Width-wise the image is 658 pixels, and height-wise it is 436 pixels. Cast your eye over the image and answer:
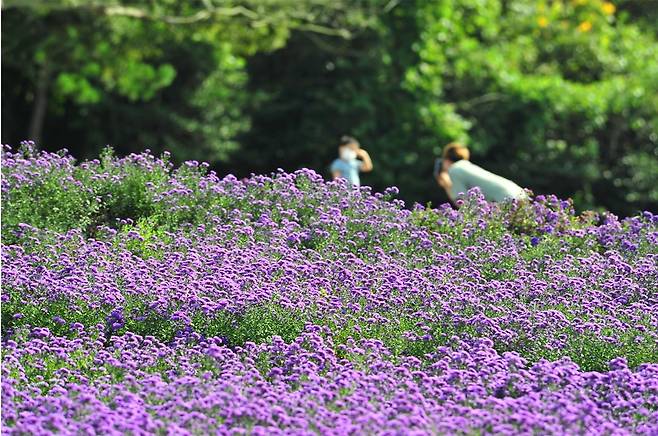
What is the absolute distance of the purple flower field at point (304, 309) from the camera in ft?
16.4

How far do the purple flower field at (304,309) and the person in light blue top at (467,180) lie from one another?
83 centimetres

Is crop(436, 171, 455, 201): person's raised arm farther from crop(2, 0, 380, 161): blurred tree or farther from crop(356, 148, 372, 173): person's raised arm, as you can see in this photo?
crop(2, 0, 380, 161): blurred tree

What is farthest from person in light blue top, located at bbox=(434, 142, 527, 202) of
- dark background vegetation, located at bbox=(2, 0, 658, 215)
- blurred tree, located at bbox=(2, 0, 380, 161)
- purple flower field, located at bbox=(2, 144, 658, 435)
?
dark background vegetation, located at bbox=(2, 0, 658, 215)

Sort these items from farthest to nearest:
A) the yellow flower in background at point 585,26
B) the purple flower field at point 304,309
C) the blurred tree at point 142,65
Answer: the yellow flower in background at point 585,26 → the blurred tree at point 142,65 → the purple flower field at point 304,309

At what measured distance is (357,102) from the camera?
60.7 feet

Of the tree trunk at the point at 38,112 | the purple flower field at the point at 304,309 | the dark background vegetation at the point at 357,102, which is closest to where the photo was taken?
the purple flower field at the point at 304,309

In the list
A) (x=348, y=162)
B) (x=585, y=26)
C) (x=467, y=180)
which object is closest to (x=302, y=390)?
(x=467, y=180)

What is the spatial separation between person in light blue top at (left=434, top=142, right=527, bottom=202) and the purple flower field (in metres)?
0.83

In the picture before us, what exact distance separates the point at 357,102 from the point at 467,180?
24.3ft

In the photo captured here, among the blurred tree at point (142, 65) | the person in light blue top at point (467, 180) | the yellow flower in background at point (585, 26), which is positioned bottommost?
the person in light blue top at point (467, 180)

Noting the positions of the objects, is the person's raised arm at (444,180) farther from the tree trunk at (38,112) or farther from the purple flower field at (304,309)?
the tree trunk at (38,112)

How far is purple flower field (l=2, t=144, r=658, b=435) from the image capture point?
500 cm

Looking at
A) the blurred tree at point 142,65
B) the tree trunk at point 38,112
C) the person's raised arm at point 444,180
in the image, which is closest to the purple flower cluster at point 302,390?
the person's raised arm at point 444,180

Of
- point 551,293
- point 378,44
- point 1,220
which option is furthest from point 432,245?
point 378,44
